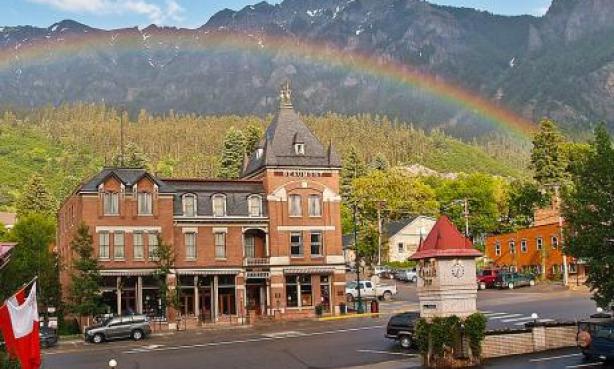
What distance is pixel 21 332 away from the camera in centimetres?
1661

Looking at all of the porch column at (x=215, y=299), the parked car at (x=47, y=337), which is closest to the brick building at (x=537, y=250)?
the porch column at (x=215, y=299)

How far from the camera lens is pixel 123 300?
193 feet

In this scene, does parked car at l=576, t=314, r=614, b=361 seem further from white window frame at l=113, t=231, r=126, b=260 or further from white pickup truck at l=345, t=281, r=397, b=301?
white window frame at l=113, t=231, r=126, b=260

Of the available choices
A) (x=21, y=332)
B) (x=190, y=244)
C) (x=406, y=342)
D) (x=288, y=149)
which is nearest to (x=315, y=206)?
(x=288, y=149)

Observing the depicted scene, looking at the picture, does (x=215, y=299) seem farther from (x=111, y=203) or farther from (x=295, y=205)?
(x=111, y=203)

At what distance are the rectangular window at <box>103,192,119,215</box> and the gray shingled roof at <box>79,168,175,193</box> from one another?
102 cm

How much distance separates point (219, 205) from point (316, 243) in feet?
28.1

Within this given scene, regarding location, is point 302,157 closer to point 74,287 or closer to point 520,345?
point 74,287

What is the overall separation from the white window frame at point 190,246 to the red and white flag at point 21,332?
4424 cm

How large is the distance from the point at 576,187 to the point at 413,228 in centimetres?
8503

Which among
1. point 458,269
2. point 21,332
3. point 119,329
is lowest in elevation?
point 119,329

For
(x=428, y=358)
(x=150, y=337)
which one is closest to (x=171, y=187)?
(x=150, y=337)

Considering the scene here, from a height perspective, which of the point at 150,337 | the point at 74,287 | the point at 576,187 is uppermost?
the point at 576,187

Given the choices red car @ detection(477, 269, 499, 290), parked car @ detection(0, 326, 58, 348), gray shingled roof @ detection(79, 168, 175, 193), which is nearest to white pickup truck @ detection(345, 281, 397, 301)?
red car @ detection(477, 269, 499, 290)
